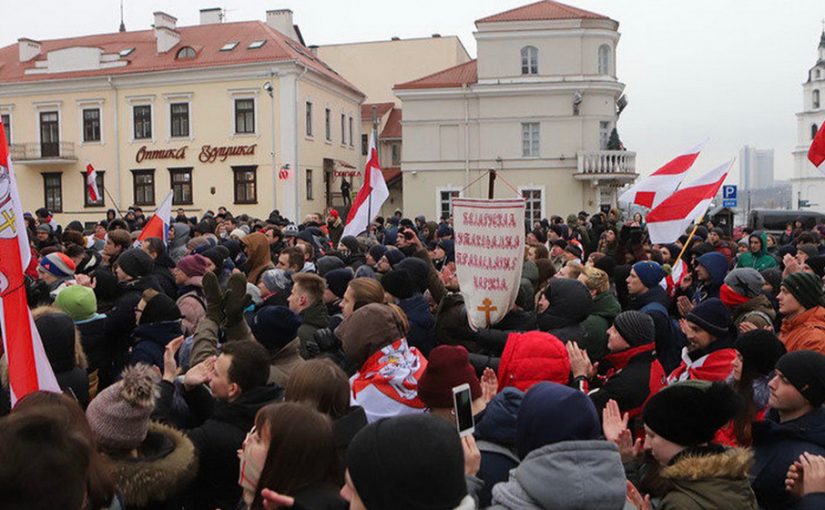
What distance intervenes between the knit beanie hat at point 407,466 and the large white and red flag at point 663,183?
7.75 metres

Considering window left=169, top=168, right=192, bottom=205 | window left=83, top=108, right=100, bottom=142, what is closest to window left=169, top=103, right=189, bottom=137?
window left=169, top=168, right=192, bottom=205

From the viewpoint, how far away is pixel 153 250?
323 inches

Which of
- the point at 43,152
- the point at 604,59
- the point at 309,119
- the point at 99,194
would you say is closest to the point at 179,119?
the point at 99,194

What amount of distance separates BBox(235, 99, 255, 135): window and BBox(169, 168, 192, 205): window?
10.6 feet

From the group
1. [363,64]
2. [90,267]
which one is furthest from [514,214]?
[363,64]

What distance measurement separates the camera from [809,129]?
88.8 m

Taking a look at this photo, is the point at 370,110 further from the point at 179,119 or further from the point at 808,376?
the point at 808,376

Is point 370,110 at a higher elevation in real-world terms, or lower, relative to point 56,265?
higher

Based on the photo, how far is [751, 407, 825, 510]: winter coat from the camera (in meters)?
3.44

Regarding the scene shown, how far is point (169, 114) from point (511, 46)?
53.9 ft

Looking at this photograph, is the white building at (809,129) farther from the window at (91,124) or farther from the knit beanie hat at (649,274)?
the knit beanie hat at (649,274)

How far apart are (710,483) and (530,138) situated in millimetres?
35910

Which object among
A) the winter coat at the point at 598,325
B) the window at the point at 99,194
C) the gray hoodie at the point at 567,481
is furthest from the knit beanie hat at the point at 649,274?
the window at the point at 99,194

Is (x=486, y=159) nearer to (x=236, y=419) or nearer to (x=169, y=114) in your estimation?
(x=169, y=114)
